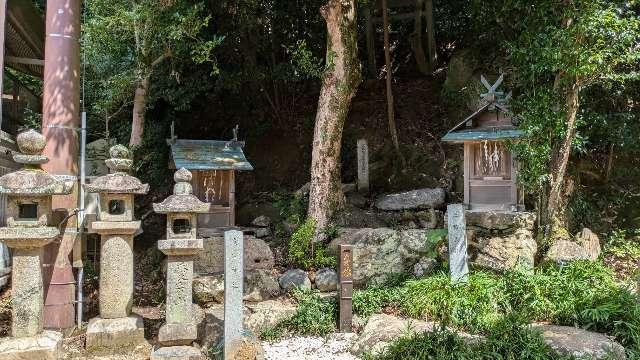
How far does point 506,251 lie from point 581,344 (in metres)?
2.39

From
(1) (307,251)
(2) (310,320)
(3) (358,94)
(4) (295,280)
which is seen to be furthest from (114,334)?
(3) (358,94)

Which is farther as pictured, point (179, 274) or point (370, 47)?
point (370, 47)

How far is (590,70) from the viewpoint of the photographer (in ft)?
23.6

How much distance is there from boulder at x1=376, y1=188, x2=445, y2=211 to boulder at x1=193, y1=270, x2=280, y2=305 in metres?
3.60

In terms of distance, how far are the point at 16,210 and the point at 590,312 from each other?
7830 mm

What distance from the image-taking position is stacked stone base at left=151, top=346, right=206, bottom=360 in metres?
5.50

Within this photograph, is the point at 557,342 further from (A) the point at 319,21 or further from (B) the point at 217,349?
(A) the point at 319,21

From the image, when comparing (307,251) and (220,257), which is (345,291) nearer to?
(307,251)

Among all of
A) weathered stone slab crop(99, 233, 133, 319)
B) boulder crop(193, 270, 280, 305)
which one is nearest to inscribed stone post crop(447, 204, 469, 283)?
boulder crop(193, 270, 280, 305)

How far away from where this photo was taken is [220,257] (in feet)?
27.9

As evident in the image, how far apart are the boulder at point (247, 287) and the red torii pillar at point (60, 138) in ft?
6.52

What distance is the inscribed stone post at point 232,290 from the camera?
5652 millimetres

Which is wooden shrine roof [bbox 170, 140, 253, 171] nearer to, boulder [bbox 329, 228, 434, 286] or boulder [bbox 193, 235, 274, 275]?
boulder [bbox 193, 235, 274, 275]

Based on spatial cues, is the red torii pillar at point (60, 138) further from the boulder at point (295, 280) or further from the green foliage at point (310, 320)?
the boulder at point (295, 280)
